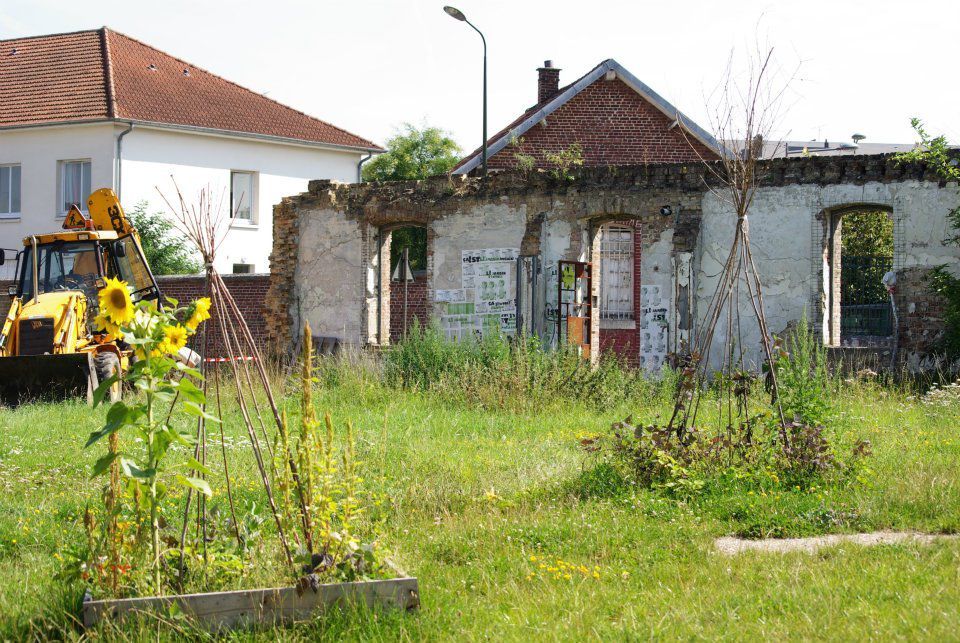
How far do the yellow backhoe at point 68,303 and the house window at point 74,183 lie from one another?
12521mm

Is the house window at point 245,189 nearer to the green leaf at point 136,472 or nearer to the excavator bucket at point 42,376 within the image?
the excavator bucket at point 42,376

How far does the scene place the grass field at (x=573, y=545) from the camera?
445 centimetres

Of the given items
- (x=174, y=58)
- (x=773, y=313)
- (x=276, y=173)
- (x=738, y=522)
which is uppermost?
(x=174, y=58)

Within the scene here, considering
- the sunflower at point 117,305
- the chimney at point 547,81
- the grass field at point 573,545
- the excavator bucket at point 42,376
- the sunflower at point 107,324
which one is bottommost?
the grass field at point 573,545

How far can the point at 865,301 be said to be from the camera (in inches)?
933

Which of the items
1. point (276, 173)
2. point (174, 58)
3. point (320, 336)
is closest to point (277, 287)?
point (320, 336)

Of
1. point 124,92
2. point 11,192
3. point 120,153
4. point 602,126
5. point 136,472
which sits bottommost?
point 136,472

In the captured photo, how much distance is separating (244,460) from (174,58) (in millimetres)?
25177

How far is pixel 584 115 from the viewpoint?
24.6 meters

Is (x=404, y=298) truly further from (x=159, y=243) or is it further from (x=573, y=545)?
(x=573, y=545)

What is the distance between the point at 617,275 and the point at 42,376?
13.3m

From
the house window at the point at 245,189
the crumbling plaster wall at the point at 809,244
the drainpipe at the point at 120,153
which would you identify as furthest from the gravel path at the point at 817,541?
the house window at the point at 245,189

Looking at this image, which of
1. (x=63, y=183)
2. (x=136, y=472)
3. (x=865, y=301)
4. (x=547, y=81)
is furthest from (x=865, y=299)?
(x=136, y=472)

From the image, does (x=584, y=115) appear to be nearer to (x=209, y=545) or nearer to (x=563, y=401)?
(x=563, y=401)
